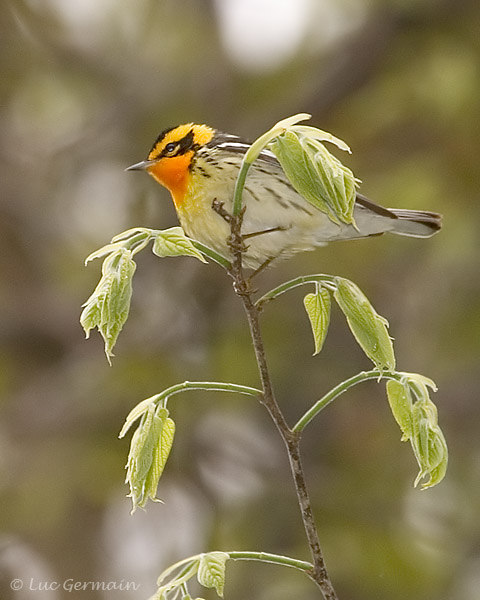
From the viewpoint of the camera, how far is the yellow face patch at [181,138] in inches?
170

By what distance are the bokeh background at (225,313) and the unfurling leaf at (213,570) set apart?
4571mm

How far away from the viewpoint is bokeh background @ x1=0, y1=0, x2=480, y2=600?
7297mm

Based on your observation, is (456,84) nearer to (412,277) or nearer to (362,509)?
(412,277)

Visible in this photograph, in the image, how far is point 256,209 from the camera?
154 inches

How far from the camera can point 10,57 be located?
910cm

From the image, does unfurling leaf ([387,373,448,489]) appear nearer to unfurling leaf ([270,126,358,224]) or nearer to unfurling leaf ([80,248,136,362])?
unfurling leaf ([270,126,358,224])

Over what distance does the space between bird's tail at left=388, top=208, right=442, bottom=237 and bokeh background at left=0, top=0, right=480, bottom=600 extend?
3.33 metres

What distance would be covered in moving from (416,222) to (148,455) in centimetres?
212

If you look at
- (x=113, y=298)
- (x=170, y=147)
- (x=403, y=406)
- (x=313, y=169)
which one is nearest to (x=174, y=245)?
(x=113, y=298)

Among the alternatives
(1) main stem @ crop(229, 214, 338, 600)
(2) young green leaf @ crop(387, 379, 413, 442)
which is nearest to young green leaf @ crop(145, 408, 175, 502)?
(1) main stem @ crop(229, 214, 338, 600)

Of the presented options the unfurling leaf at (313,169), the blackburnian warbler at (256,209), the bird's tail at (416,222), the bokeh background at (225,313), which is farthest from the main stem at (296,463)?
the bokeh background at (225,313)

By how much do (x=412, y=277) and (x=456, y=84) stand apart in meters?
1.61

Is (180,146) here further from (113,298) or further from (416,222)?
(113,298)

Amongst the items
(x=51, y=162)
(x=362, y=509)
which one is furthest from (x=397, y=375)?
(x=51, y=162)
